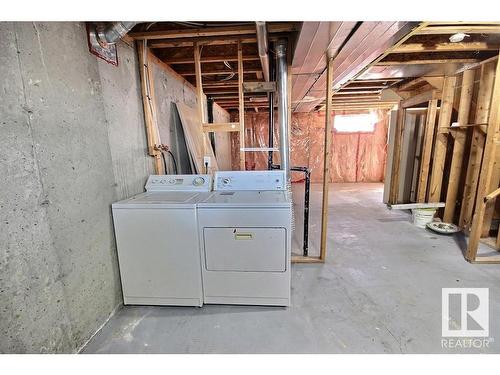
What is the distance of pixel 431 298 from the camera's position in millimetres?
1836

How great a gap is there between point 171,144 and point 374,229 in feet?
10.1

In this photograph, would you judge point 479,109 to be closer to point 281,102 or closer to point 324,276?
point 281,102

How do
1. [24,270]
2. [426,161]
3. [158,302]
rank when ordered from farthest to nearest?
[426,161]
[158,302]
[24,270]

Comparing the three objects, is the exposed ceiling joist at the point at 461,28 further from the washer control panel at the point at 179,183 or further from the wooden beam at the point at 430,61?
the washer control panel at the point at 179,183

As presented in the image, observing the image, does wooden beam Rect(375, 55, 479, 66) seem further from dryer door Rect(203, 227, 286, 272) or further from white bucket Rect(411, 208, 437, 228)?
dryer door Rect(203, 227, 286, 272)

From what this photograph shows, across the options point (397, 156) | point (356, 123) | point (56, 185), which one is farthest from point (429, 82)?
point (56, 185)

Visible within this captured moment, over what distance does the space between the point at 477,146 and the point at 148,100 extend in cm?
387

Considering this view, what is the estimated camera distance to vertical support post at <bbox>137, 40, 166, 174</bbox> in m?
2.11

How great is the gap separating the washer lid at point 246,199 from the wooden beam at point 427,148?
311cm

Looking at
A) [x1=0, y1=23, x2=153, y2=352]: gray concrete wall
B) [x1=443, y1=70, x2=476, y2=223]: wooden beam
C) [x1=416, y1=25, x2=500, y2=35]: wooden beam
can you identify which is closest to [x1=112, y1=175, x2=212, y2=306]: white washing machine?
[x1=0, y1=23, x2=153, y2=352]: gray concrete wall

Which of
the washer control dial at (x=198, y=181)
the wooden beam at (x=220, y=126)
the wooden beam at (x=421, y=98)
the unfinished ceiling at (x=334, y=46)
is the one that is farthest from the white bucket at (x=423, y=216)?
the washer control dial at (x=198, y=181)

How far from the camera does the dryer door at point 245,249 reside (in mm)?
1653

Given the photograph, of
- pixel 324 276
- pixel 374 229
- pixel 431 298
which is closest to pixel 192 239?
pixel 324 276

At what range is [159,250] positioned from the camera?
172 cm
